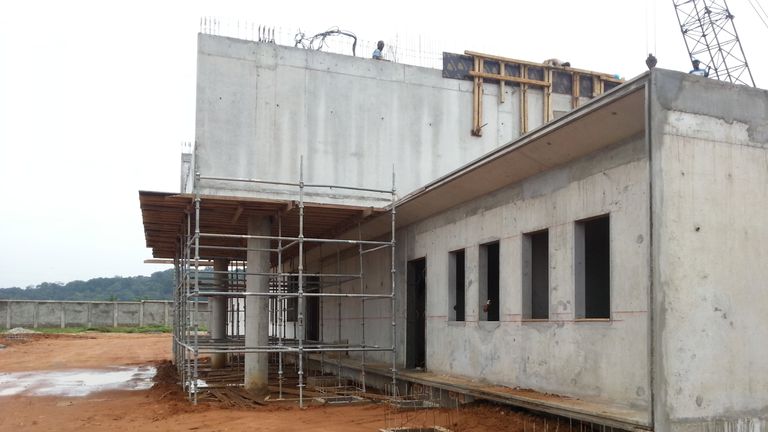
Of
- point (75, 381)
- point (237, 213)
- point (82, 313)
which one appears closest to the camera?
point (237, 213)

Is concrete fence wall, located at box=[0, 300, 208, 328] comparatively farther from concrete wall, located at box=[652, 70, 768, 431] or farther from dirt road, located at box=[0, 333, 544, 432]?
concrete wall, located at box=[652, 70, 768, 431]

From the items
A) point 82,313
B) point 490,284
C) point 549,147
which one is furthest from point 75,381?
point 82,313

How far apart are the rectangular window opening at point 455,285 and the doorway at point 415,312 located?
1667 mm

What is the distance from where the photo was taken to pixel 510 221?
11914mm

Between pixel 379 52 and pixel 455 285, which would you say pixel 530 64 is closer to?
pixel 379 52

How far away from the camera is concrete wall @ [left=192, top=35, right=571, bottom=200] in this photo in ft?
56.2

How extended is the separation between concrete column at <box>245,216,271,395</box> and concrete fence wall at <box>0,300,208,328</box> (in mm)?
36427

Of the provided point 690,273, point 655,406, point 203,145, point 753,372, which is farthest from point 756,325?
point 203,145

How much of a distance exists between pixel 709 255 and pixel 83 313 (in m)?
53.3

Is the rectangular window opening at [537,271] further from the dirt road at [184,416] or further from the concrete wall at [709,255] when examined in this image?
the concrete wall at [709,255]

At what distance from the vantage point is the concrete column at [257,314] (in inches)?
625

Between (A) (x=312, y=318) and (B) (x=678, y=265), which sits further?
(A) (x=312, y=318)

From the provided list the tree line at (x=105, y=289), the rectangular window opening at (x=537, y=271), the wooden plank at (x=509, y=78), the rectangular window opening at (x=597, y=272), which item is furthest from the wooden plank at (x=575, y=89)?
the tree line at (x=105, y=289)

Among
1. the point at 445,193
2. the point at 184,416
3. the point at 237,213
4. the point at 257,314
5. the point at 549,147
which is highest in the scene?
the point at 549,147
